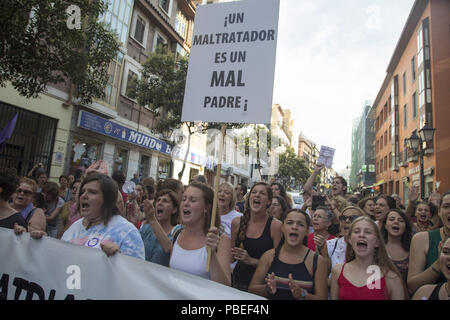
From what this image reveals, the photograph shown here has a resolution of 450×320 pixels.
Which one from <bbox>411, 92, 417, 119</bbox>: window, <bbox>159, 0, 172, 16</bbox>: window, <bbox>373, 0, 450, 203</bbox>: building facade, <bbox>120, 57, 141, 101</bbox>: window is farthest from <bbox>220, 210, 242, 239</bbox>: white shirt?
<bbox>411, 92, 417, 119</bbox>: window

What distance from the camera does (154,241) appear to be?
9.84ft

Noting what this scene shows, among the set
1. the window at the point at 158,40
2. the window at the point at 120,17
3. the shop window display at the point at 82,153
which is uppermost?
the window at the point at 158,40

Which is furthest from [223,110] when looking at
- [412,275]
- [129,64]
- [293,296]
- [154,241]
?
[129,64]

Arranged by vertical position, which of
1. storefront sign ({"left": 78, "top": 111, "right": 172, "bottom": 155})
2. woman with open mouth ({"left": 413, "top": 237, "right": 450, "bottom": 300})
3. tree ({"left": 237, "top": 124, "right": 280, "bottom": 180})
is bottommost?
woman with open mouth ({"left": 413, "top": 237, "right": 450, "bottom": 300})

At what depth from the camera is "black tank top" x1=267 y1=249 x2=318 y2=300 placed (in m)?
2.42

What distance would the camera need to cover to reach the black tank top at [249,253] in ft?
9.98

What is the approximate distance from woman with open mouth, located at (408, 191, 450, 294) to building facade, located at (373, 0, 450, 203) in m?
16.2

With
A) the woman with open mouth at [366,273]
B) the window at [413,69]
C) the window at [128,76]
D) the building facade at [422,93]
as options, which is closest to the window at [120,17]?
the window at [128,76]

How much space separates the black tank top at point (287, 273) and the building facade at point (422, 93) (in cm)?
1729

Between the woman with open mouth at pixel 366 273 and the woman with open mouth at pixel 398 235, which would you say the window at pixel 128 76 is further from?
the woman with open mouth at pixel 366 273

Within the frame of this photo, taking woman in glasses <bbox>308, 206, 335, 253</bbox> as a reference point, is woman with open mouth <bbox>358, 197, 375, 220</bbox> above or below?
above

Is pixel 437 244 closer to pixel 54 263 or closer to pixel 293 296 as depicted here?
pixel 293 296

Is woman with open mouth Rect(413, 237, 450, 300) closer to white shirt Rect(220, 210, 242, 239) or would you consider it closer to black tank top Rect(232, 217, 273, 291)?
black tank top Rect(232, 217, 273, 291)
